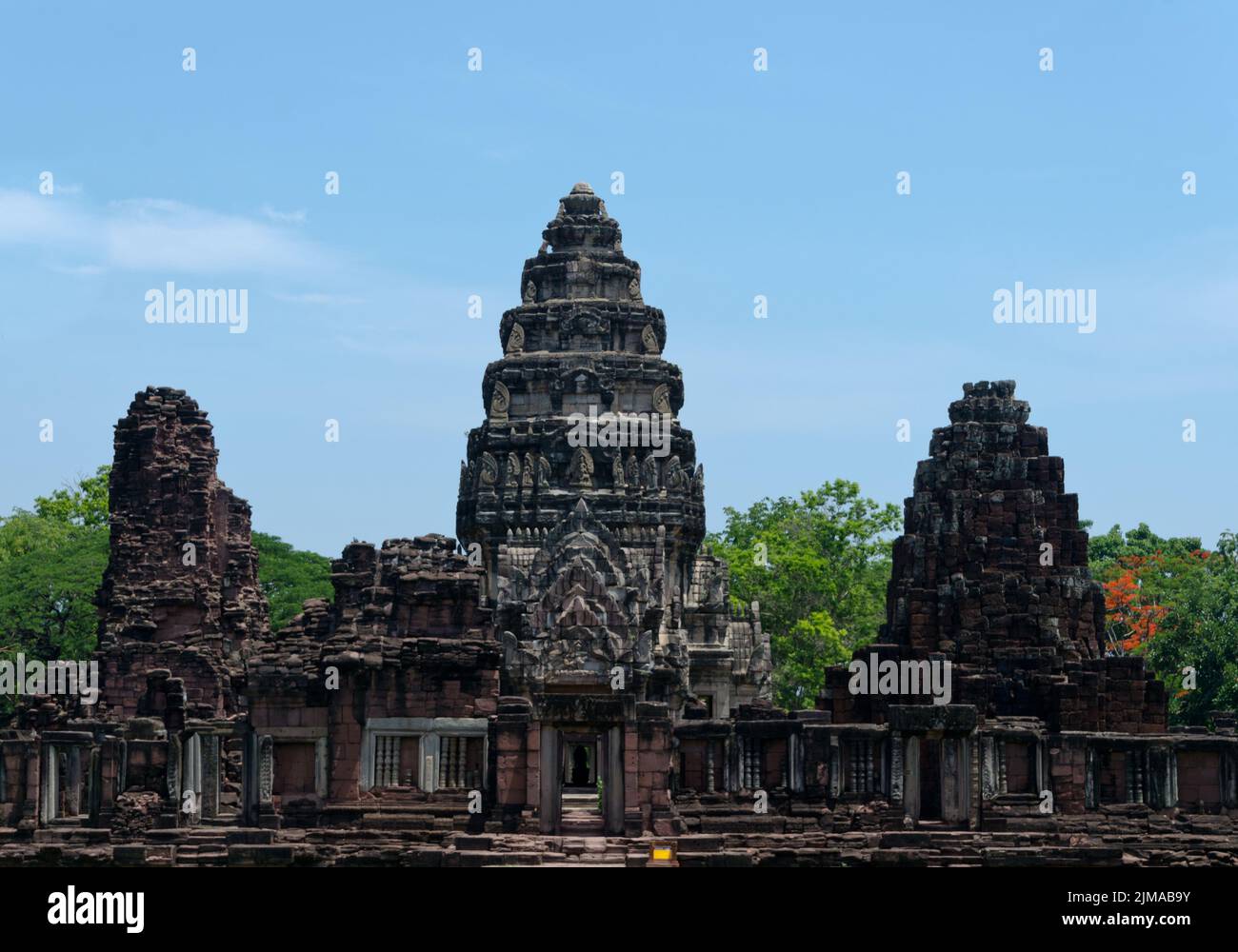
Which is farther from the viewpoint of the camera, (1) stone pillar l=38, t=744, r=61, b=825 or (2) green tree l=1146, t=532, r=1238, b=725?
(2) green tree l=1146, t=532, r=1238, b=725

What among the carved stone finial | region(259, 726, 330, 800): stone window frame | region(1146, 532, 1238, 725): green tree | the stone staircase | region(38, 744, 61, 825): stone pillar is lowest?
the stone staircase

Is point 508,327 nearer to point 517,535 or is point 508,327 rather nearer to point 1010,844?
point 517,535

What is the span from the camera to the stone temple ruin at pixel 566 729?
40.2m

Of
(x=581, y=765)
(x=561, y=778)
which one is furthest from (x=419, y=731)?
(x=581, y=765)

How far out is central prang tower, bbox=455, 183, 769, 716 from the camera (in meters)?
67.7

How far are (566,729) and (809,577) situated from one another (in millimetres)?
50644

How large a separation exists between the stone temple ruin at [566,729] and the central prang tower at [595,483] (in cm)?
797

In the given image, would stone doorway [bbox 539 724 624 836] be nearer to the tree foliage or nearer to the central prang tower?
the tree foliage

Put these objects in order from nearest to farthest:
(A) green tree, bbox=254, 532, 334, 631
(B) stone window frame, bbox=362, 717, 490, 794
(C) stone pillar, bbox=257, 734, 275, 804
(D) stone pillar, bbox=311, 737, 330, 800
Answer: (C) stone pillar, bbox=257, 734, 275, 804
(D) stone pillar, bbox=311, 737, 330, 800
(B) stone window frame, bbox=362, 717, 490, 794
(A) green tree, bbox=254, 532, 334, 631

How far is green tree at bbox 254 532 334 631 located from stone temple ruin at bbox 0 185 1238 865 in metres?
25.5

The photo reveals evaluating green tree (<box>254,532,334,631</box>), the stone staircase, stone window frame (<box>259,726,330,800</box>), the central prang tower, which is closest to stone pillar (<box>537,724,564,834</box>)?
the stone staircase

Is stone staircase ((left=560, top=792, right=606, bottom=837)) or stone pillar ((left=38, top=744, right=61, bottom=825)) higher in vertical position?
stone pillar ((left=38, top=744, right=61, bottom=825))

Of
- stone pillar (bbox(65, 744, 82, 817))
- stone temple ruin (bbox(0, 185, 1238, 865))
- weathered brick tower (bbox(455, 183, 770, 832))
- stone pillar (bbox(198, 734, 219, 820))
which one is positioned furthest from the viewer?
weathered brick tower (bbox(455, 183, 770, 832))

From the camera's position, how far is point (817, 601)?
90.8 meters
